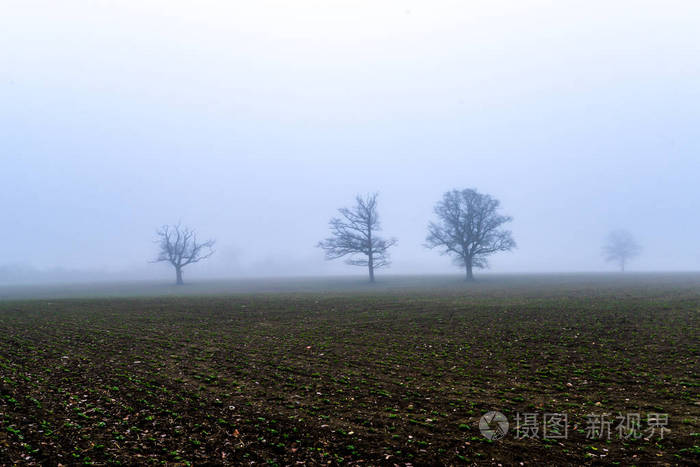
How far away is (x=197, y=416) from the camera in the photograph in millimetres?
8555

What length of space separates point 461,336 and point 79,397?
14.7 metres

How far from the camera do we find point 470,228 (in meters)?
61.0

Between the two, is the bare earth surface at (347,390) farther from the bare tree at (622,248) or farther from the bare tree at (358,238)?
the bare tree at (622,248)

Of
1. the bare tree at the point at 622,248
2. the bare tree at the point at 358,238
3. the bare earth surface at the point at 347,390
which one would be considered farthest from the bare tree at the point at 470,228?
the bare tree at the point at 622,248

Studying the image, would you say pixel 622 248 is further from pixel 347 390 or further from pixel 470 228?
pixel 347 390

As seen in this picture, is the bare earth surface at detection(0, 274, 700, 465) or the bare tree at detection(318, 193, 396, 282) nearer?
the bare earth surface at detection(0, 274, 700, 465)

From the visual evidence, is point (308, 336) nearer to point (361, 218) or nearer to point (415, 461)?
point (415, 461)

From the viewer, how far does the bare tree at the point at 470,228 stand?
6088 cm

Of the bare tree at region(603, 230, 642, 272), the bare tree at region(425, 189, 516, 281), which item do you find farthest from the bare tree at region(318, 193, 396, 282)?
the bare tree at region(603, 230, 642, 272)

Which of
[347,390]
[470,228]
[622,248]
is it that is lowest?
[347,390]

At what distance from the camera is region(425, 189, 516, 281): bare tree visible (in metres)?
60.9

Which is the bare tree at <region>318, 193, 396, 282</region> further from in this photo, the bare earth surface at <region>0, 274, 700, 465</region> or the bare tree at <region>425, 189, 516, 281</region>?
the bare earth surface at <region>0, 274, 700, 465</region>

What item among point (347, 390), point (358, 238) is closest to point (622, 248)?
point (358, 238)

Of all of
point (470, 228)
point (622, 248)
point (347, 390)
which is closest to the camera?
point (347, 390)
